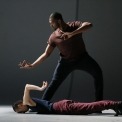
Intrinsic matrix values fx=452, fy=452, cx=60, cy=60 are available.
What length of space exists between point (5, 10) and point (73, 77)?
104 centimetres

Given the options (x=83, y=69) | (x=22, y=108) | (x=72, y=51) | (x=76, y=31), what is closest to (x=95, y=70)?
(x=83, y=69)

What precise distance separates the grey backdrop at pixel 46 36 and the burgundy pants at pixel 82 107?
1.85m

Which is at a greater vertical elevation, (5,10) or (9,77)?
(5,10)

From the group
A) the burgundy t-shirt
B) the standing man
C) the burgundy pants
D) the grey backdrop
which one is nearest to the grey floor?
the burgundy pants

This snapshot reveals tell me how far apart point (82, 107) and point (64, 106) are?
0.13 meters

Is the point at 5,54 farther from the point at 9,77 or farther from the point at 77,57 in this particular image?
the point at 77,57

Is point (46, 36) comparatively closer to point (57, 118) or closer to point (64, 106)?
point (64, 106)

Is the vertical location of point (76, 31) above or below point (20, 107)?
above

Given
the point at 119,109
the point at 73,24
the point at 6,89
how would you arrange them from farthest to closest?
the point at 6,89 → the point at 73,24 → the point at 119,109

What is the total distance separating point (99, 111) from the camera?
9.97ft

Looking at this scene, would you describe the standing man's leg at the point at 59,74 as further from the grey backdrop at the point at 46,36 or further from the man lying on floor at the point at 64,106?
the grey backdrop at the point at 46,36

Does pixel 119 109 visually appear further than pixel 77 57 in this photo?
No

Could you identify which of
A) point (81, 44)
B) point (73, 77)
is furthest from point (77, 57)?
point (73, 77)

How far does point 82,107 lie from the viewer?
299 centimetres
